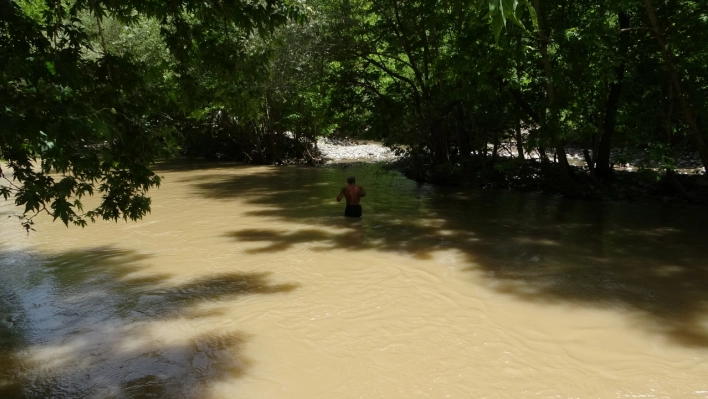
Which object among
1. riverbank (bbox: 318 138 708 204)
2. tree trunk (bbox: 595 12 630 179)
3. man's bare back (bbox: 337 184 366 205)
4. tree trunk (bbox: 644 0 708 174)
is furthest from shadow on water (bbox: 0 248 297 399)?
tree trunk (bbox: 595 12 630 179)

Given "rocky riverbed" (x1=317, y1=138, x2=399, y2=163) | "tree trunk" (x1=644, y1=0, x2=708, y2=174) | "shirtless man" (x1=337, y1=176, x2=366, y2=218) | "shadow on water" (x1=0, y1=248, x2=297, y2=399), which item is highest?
"tree trunk" (x1=644, y1=0, x2=708, y2=174)

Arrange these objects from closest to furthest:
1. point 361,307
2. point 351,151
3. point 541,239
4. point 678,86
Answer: point 361,307
point 541,239
point 678,86
point 351,151

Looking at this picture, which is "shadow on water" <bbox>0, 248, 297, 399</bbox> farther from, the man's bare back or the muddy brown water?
the man's bare back

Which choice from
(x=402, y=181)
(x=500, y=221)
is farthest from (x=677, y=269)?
(x=402, y=181)

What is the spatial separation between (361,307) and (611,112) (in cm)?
1097

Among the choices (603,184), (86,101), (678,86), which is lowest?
(603,184)

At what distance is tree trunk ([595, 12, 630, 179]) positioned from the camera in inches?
527

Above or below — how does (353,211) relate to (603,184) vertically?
below

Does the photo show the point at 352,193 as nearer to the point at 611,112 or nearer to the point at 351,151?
the point at 611,112

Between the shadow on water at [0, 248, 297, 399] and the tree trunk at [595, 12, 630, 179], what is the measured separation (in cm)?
1085

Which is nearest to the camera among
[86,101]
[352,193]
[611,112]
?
[86,101]

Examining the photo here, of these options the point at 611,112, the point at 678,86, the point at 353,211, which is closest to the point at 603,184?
the point at 611,112

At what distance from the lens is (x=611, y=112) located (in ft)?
48.2

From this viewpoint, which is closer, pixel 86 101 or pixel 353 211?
pixel 86 101
